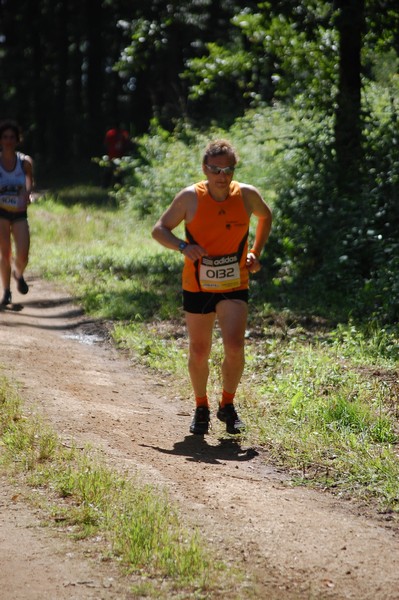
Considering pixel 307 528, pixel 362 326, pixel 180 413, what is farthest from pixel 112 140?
pixel 307 528

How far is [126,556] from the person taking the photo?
14.3 ft

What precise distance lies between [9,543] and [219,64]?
13355 mm

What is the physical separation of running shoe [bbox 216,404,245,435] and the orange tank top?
2.91 ft

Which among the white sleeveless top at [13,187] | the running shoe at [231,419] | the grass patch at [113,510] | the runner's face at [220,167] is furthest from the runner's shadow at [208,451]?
the white sleeveless top at [13,187]

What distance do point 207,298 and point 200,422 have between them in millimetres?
905

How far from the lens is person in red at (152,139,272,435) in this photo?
6.19 m

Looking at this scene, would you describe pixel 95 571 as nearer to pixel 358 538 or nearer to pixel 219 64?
pixel 358 538

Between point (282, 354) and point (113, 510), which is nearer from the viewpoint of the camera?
point (113, 510)

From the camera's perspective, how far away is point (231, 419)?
6.70 meters

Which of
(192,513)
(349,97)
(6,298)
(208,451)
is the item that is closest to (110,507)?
(192,513)

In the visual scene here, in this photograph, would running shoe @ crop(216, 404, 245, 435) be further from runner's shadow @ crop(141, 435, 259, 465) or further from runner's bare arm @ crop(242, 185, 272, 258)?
runner's bare arm @ crop(242, 185, 272, 258)

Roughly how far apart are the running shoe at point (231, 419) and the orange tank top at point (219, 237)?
2.91ft

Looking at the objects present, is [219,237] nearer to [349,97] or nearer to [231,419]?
[231,419]

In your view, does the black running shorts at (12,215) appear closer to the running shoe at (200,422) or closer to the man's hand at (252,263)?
the running shoe at (200,422)
